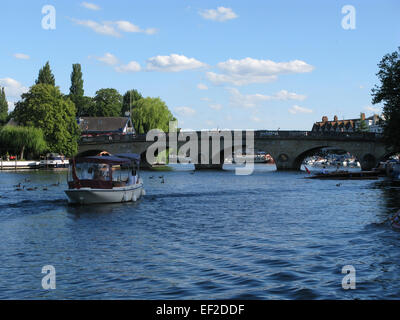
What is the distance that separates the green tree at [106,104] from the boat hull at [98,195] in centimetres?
10338

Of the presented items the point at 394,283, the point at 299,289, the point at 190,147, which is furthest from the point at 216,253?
the point at 190,147

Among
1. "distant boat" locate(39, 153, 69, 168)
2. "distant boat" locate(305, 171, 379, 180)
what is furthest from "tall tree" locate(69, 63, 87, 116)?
"distant boat" locate(305, 171, 379, 180)

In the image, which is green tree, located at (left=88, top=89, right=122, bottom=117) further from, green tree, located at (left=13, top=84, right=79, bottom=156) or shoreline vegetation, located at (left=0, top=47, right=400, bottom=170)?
green tree, located at (left=13, top=84, right=79, bottom=156)

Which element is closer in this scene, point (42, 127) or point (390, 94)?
point (390, 94)

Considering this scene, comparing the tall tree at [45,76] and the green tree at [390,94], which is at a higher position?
the tall tree at [45,76]

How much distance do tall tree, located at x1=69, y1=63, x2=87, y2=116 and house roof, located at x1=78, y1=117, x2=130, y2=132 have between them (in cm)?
1365

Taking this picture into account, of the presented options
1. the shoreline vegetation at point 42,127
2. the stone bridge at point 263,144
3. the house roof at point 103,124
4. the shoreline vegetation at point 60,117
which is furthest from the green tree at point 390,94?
the house roof at point 103,124

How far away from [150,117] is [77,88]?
40.2 m

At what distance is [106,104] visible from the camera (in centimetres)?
13775

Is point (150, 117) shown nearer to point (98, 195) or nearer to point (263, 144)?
point (263, 144)

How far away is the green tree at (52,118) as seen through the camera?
86.9 m

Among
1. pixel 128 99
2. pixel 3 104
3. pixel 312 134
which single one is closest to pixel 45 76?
pixel 128 99

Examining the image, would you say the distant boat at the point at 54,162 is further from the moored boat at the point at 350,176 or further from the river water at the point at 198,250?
the river water at the point at 198,250
